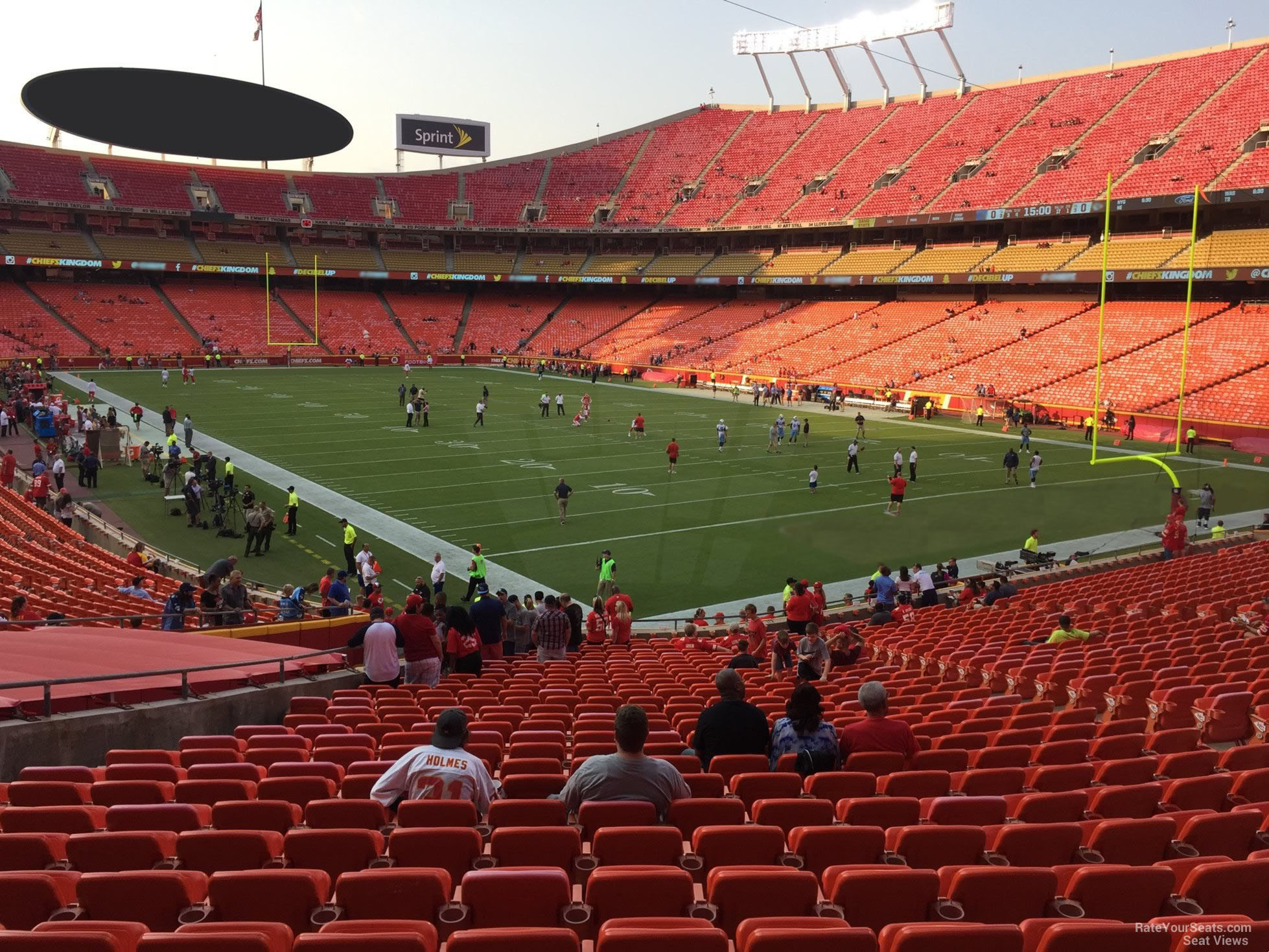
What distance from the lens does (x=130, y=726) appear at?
8.14m

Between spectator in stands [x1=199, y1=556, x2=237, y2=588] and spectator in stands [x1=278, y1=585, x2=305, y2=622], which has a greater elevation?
spectator in stands [x1=199, y1=556, x2=237, y2=588]

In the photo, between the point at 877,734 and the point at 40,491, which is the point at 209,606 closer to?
the point at 877,734

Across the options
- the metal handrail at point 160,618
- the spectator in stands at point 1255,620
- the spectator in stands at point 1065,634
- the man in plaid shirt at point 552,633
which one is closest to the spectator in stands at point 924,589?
the spectator in stands at point 1065,634

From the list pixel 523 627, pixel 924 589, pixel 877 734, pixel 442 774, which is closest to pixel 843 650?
pixel 523 627

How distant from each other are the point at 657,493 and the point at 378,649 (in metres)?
17.9

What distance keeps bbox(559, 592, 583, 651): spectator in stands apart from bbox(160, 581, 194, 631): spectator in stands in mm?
5139

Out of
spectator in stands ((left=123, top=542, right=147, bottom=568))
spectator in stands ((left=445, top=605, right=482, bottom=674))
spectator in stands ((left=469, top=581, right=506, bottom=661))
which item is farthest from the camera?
spectator in stands ((left=123, top=542, right=147, bottom=568))

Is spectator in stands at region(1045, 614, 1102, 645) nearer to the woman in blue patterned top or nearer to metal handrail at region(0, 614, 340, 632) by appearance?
the woman in blue patterned top

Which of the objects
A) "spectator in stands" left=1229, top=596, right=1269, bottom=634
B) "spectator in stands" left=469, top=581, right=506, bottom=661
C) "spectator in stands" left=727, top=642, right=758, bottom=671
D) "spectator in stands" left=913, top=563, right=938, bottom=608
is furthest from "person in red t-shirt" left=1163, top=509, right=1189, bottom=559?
"spectator in stands" left=469, top=581, right=506, bottom=661

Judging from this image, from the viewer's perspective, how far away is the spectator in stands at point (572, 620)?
554 inches

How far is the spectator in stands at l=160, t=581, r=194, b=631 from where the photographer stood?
12.9 m

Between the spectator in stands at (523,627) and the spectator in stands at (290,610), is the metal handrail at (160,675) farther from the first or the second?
the spectator in stands at (523,627)

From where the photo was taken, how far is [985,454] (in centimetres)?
3612

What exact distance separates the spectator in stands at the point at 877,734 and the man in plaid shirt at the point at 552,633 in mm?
7682
